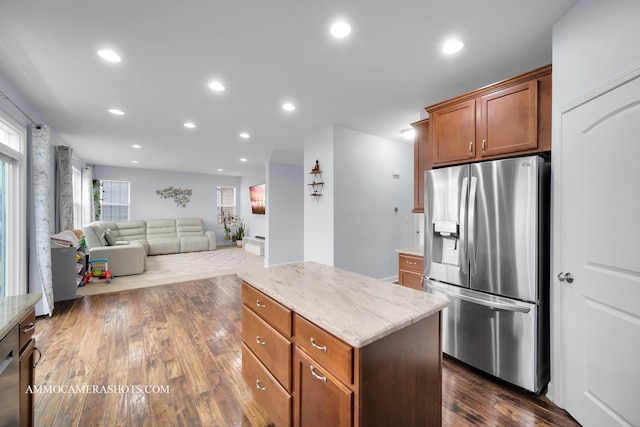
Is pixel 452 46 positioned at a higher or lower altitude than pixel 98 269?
higher

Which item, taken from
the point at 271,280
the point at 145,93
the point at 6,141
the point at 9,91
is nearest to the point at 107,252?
the point at 6,141

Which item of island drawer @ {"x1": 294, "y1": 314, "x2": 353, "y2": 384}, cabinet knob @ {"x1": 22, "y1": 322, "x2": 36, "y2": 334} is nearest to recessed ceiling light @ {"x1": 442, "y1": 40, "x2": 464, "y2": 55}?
island drawer @ {"x1": 294, "y1": 314, "x2": 353, "y2": 384}

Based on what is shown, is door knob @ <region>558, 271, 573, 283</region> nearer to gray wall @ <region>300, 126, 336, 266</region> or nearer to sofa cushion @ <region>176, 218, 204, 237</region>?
gray wall @ <region>300, 126, 336, 266</region>

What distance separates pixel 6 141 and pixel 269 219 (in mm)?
3840

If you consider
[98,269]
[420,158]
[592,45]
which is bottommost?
[98,269]

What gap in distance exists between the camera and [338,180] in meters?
3.91

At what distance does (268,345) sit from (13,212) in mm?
3460

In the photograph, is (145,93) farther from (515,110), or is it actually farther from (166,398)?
(515,110)

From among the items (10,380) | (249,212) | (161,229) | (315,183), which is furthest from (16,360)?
(249,212)

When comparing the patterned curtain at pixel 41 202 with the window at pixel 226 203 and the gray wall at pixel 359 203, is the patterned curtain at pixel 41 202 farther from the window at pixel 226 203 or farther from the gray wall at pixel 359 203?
the window at pixel 226 203

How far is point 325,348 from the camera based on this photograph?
43.4 inches

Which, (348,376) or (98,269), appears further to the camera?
(98,269)

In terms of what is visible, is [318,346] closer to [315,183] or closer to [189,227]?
[315,183]

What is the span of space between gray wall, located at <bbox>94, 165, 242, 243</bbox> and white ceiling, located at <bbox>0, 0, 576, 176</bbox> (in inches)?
181
